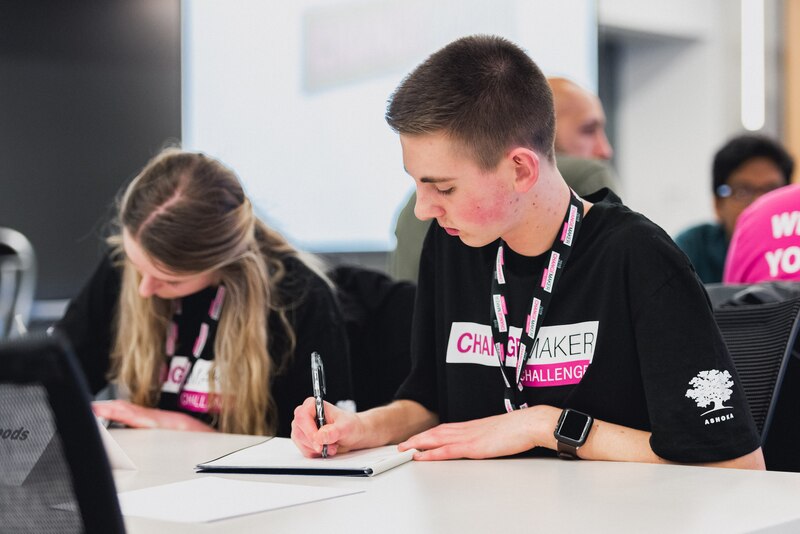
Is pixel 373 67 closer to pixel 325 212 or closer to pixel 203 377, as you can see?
pixel 325 212

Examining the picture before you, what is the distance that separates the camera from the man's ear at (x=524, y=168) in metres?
1.52

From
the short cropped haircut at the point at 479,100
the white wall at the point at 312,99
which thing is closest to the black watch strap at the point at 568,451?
the short cropped haircut at the point at 479,100

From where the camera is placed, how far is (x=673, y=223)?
6176 millimetres

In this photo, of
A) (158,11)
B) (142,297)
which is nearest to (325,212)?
(158,11)

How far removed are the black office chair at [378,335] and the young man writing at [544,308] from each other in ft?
2.00

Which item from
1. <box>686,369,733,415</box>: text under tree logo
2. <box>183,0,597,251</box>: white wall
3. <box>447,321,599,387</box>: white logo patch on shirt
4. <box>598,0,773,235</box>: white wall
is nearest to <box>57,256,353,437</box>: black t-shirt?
<box>447,321,599,387</box>: white logo patch on shirt

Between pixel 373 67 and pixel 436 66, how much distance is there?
2961 mm

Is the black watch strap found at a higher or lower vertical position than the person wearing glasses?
lower

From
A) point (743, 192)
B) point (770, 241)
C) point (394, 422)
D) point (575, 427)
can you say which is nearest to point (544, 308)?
point (575, 427)

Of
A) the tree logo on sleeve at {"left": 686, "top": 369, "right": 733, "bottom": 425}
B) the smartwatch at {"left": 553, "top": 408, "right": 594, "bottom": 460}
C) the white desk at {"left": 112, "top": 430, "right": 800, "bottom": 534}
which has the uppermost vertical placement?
the tree logo on sleeve at {"left": 686, "top": 369, "right": 733, "bottom": 425}

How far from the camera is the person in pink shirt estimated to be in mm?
2203

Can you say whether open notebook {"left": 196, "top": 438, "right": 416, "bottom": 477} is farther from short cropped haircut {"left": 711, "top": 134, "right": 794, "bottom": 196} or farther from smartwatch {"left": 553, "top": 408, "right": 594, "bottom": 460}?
short cropped haircut {"left": 711, "top": 134, "right": 794, "bottom": 196}

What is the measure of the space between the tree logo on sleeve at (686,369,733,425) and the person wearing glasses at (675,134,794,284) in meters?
2.44

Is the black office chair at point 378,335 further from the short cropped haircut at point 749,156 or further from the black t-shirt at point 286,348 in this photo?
Answer: the short cropped haircut at point 749,156
